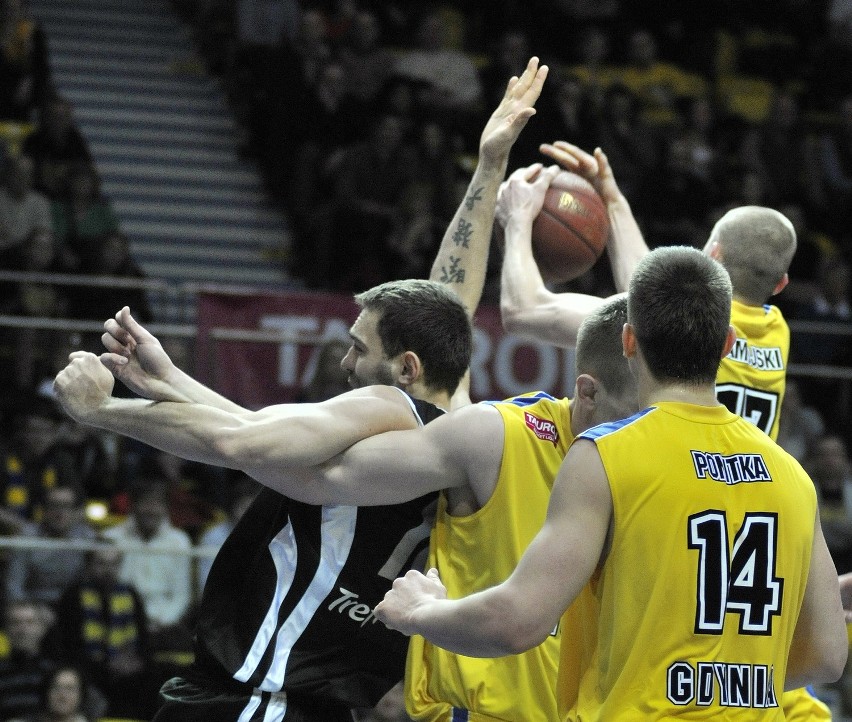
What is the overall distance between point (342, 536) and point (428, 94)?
9324 mm

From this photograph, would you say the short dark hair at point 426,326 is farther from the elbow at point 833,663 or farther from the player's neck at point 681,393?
the elbow at point 833,663

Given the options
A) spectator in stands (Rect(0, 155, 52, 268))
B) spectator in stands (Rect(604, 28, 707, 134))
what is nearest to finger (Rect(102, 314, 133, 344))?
spectator in stands (Rect(0, 155, 52, 268))

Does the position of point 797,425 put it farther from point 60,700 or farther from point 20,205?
point 20,205

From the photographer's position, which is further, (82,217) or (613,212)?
(82,217)

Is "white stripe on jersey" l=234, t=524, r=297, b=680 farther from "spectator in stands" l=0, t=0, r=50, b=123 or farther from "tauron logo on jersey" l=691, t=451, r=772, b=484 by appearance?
"spectator in stands" l=0, t=0, r=50, b=123

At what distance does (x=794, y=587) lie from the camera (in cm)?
284

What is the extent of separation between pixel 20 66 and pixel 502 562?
9450mm

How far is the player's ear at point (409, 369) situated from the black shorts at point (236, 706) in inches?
35.5

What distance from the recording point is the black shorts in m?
3.63

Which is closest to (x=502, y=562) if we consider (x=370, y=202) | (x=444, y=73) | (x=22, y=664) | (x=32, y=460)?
(x=22, y=664)

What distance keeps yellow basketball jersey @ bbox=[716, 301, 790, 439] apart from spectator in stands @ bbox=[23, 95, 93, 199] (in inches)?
295

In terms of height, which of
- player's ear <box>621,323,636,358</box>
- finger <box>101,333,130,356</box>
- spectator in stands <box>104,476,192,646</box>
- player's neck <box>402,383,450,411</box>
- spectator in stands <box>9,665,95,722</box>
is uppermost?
player's ear <box>621,323,636,358</box>

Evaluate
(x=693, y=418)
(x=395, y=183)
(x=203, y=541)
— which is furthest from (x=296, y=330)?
(x=693, y=418)

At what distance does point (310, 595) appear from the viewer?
3.62 m
